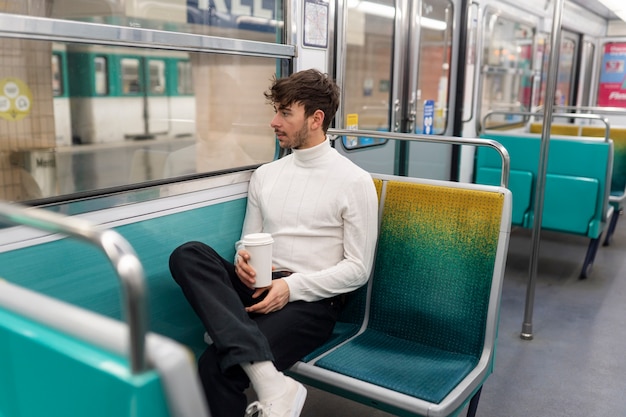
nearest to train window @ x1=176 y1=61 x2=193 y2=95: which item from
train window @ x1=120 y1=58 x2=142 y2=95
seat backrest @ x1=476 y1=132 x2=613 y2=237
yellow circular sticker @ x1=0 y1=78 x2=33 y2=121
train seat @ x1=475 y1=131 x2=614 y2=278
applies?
train window @ x1=120 y1=58 x2=142 y2=95

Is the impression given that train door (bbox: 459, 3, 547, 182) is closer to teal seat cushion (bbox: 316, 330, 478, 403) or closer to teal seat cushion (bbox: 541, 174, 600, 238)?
teal seat cushion (bbox: 541, 174, 600, 238)

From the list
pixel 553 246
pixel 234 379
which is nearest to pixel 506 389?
pixel 234 379

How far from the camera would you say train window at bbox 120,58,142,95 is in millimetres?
2176

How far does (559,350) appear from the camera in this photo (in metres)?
3.26

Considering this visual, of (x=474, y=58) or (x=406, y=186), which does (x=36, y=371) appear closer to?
(x=406, y=186)

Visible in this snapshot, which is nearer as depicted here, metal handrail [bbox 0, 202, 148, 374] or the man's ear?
metal handrail [bbox 0, 202, 148, 374]

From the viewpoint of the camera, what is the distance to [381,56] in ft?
13.3

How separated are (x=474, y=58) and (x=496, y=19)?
2.13 feet

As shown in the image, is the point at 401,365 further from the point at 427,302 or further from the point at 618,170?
the point at 618,170

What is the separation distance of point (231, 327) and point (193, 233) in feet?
1.85

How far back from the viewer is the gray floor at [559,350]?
8.75ft

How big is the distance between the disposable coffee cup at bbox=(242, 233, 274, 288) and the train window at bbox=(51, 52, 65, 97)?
757 mm

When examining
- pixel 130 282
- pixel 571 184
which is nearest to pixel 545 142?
pixel 571 184

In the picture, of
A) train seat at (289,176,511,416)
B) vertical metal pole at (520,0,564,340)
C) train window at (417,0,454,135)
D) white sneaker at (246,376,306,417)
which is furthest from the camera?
train window at (417,0,454,135)
